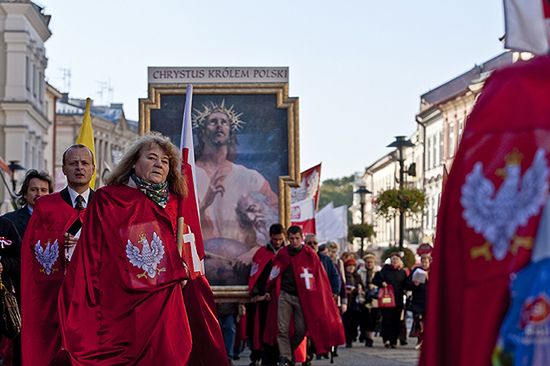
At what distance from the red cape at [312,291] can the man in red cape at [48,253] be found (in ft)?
27.6

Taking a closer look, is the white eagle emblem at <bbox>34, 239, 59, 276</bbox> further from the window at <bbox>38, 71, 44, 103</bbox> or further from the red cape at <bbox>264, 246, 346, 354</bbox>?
the window at <bbox>38, 71, 44, 103</bbox>

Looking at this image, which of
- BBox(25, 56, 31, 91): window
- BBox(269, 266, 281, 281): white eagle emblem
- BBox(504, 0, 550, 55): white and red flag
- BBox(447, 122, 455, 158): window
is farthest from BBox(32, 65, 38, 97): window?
BBox(504, 0, 550, 55): white and red flag

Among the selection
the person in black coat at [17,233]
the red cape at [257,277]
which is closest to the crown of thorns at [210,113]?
the red cape at [257,277]

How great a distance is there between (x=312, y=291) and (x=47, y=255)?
8.72 meters

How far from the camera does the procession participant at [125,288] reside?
965cm

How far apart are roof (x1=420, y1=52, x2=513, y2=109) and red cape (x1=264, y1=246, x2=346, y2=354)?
6179cm

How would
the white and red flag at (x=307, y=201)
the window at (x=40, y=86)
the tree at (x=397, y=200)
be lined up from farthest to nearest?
the window at (x=40, y=86), the tree at (x=397, y=200), the white and red flag at (x=307, y=201)

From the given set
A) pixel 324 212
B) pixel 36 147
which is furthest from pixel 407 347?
pixel 36 147

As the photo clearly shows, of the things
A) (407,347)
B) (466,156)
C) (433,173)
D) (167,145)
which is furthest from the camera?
(433,173)

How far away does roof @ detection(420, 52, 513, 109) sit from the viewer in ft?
278

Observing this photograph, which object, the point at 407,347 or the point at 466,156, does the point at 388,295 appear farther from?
the point at 466,156

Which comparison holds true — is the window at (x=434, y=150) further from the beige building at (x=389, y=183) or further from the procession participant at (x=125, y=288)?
the procession participant at (x=125, y=288)

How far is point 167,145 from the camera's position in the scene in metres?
10.4

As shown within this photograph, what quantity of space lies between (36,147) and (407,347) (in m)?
59.7
